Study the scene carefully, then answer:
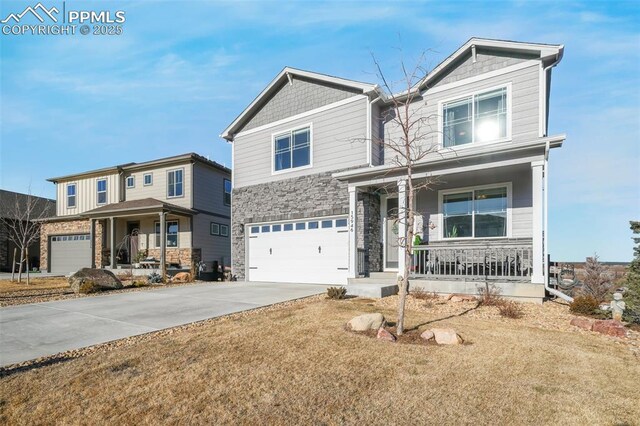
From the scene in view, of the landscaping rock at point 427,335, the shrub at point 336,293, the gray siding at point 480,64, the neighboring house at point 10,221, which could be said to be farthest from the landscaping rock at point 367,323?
the neighboring house at point 10,221

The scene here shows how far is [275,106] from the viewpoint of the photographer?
48.7 ft

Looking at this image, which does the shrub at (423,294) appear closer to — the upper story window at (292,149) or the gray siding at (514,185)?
the gray siding at (514,185)

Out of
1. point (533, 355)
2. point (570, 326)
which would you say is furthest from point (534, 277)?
point (533, 355)

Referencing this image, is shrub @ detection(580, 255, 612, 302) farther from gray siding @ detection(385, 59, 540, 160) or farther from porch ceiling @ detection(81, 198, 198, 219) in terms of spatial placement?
porch ceiling @ detection(81, 198, 198, 219)

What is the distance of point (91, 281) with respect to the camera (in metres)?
11.6

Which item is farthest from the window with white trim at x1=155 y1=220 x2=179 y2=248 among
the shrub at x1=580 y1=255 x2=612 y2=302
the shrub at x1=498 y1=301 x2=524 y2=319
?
the shrub at x1=580 y1=255 x2=612 y2=302

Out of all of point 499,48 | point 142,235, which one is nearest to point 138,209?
point 142,235

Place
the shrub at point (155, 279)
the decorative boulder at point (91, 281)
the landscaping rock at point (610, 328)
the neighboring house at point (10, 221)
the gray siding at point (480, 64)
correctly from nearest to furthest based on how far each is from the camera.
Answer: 1. the landscaping rock at point (610, 328)
2. the gray siding at point (480, 64)
3. the decorative boulder at point (91, 281)
4. the shrub at point (155, 279)
5. the neighboring house at point (10, 221)

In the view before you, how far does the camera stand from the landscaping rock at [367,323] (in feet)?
19.2

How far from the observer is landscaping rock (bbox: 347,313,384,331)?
5859 mm

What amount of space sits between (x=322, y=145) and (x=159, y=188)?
12.1 metres

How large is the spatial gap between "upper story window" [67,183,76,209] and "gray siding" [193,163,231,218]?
10402mm

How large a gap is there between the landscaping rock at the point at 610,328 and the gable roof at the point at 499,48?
6590mm

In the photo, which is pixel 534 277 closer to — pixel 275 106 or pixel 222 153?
pixel 275 106
